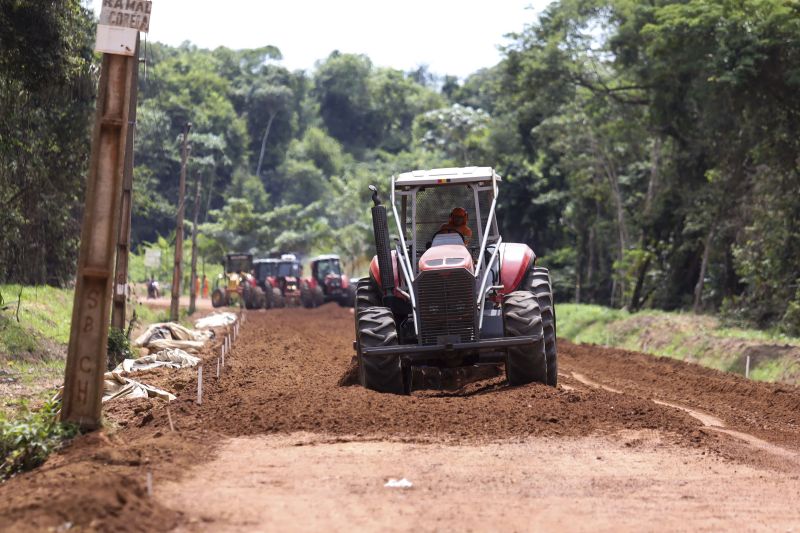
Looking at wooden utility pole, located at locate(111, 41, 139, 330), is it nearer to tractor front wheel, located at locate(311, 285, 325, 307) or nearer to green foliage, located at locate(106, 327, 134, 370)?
green foliage, located at locate(106, 327, 134, 370)

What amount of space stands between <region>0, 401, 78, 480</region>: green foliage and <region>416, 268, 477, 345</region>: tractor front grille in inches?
187

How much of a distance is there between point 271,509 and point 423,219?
26.7 ft

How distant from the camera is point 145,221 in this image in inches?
3061

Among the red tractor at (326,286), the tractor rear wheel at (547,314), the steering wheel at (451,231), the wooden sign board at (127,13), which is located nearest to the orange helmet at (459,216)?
the steering wheel at (451,231)

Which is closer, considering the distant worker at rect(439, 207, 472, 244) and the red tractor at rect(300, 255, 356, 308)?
the distant worker at rect(439, 207, 472, 244)

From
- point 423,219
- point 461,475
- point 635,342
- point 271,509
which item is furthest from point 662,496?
point 635,342

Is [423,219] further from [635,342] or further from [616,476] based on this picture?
[635,342]

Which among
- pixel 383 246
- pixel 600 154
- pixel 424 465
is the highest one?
pixel 600 154

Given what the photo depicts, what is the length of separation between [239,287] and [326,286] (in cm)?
422

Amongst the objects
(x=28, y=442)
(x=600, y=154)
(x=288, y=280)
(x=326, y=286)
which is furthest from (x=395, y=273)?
(x=288, y=280)

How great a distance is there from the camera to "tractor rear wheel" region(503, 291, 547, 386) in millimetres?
13422

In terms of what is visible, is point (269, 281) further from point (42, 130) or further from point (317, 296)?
point (42, 130)

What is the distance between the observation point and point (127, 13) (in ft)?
34.4

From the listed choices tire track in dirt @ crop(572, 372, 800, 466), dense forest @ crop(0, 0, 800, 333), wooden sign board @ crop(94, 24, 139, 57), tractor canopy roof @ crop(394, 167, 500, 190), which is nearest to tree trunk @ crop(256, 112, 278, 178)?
dense forest @ crop(0, 0, 800, 333)
